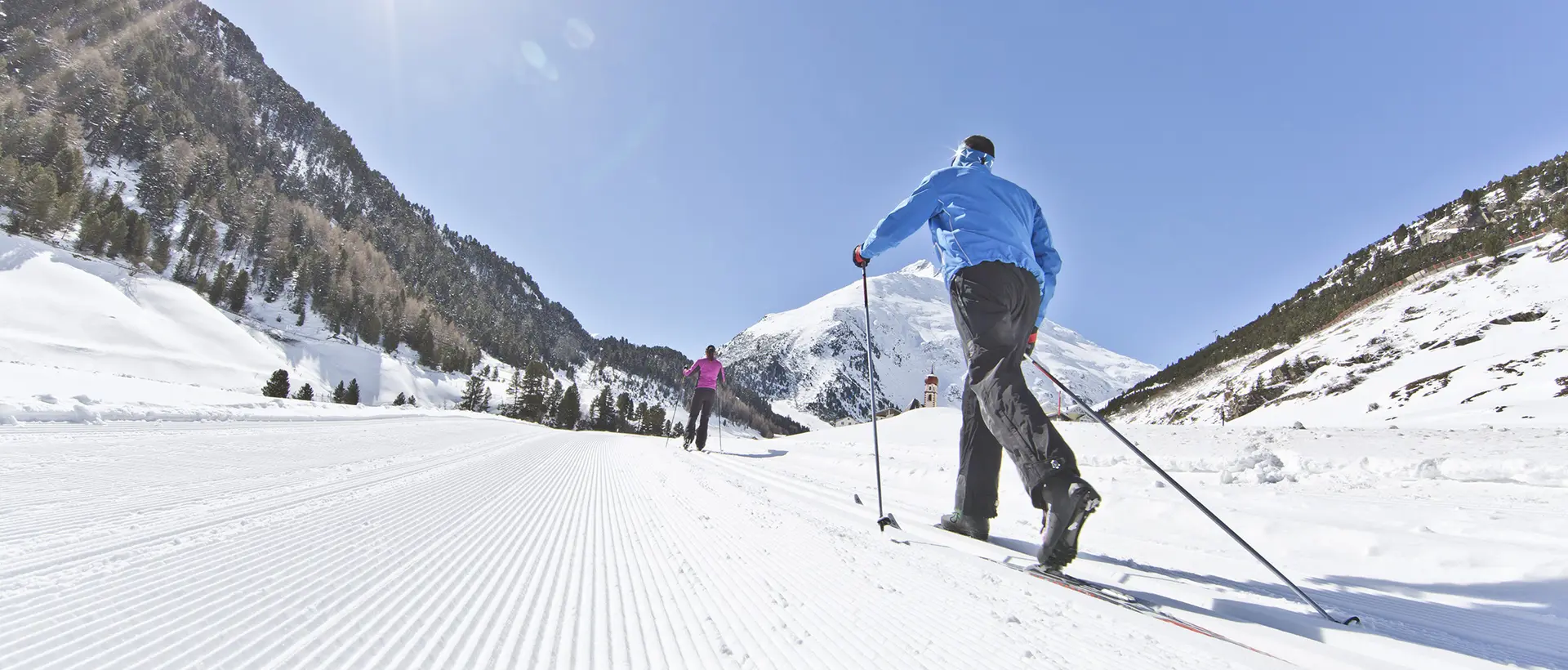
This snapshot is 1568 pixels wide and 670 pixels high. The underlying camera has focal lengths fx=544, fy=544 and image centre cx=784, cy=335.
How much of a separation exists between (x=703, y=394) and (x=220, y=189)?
122292 mm

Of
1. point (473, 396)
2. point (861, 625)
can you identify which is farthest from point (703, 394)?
point (473, 396)

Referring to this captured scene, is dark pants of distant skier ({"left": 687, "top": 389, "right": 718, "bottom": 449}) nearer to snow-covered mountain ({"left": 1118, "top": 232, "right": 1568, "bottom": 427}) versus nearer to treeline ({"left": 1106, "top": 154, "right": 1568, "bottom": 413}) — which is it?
snow-covered mountain ({"left": 1118, "top": 232, "right": 1568, "bottom": 427})

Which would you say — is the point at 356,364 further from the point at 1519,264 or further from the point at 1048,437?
the point at 1519,264

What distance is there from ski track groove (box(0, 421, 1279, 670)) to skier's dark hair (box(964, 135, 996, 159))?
6.76 ft

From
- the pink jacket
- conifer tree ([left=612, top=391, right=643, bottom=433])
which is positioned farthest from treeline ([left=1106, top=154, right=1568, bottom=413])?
conifer tree ([left=612, top=391, right=643, bottom=433])

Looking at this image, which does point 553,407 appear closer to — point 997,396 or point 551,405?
point 551,405

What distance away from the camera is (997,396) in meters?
2.12

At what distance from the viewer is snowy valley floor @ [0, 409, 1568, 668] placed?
99 cm

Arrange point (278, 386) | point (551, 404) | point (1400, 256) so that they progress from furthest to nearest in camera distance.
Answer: point (551, 404)
point (1400, 256)
point (278, 386)

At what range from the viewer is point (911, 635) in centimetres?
114

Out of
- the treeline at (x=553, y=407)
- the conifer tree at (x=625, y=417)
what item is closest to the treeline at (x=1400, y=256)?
the treeline at (x=553, y=407)

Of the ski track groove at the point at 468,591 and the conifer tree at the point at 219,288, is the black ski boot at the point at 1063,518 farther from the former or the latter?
the conifer tree at the point at 219,288

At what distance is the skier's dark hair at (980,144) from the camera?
9.50ft

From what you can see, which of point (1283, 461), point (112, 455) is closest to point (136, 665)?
point (112, 455)
